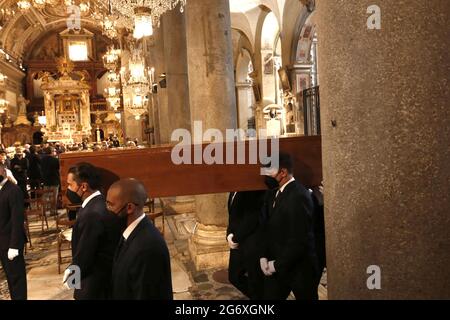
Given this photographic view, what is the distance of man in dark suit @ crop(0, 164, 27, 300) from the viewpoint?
12.6 ft

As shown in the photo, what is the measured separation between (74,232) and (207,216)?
255cm

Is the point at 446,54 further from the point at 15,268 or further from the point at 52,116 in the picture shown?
the point at 52,116

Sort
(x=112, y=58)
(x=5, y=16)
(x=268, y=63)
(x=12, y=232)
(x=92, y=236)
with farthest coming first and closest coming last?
(x=5, y=16)
(x=268, y=63)
(x=112, y=58)
(x=12, y=232)
(x=92, y=236)

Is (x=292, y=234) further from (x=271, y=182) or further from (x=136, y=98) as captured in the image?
(x=136, y=98)

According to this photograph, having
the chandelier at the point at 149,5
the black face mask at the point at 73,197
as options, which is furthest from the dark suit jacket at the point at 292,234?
the chandelier at the point at 149,5

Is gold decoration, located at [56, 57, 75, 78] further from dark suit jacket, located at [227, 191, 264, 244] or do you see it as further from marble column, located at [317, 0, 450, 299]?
marble column, located at [317, 0, 450, 299]

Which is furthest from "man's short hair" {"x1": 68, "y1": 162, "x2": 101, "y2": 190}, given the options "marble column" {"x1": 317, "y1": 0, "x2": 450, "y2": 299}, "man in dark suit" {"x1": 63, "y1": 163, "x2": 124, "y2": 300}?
"marble column" {"x1": 317, "y1": 0, "x2": 450, "y2": 299}

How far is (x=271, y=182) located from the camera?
114 inches

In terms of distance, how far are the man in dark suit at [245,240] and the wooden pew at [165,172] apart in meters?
0.29

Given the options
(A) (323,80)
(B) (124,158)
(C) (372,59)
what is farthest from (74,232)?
(C) (372,59)

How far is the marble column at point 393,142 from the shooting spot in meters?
1.37

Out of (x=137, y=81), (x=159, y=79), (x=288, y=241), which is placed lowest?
(x=288, y=241)

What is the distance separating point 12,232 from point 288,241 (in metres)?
2.72

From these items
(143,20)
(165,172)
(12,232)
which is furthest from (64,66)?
(165,172)
